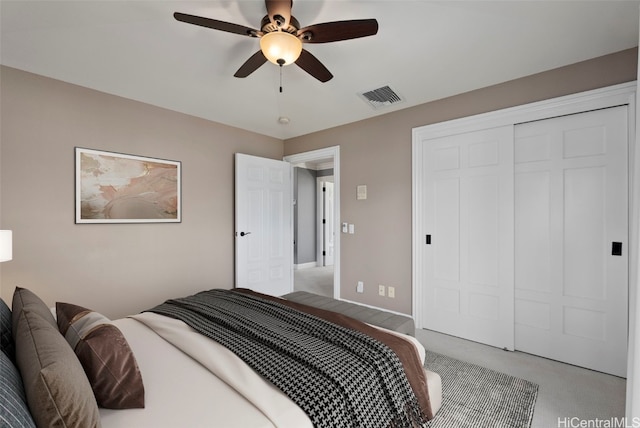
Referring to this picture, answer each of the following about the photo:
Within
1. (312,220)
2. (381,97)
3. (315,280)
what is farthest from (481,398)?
(312,220)

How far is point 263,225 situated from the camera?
167 inches

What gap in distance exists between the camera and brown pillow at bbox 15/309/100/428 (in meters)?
0.80

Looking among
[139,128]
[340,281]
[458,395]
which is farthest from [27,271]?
[458,395]

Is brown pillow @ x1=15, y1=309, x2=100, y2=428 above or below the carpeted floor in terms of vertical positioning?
above

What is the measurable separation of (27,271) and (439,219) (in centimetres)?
386

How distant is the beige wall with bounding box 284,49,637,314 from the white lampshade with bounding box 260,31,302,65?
6.38 feet

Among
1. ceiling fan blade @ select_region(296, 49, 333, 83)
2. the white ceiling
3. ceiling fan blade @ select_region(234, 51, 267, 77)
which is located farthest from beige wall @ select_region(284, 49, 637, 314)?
ceiling fan blade @ select_region(234, 51, 267, 77)

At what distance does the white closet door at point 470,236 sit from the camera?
2.82 metres

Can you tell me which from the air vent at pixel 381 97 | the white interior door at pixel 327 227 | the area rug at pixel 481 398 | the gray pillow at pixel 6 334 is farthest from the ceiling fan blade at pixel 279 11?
the white interior door at pixel 327 227

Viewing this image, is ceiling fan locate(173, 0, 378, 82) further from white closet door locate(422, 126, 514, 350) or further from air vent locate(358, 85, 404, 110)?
white closet door locate(422, 126, 514, 350)

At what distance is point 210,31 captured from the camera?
2.18 m

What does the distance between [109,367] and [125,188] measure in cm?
256

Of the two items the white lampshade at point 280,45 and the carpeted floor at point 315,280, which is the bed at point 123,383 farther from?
the carpeted floor at point 315,280

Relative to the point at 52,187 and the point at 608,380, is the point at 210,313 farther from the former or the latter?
the point at 608,380
